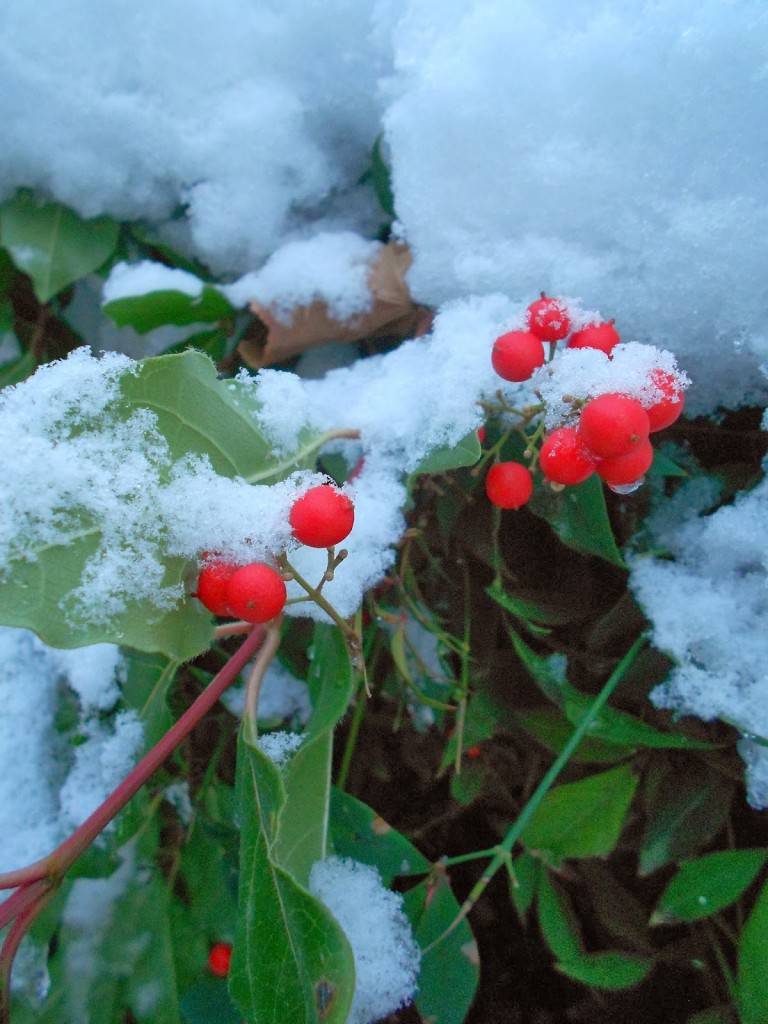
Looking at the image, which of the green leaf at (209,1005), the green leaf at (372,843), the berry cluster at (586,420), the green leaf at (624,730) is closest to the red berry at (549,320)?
the berry cluster at (586,420)

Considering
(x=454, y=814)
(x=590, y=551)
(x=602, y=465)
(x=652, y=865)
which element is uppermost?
(x=602, y=465)

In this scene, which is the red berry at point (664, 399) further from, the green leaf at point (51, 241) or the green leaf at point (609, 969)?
the green leaf at point (51, 241)

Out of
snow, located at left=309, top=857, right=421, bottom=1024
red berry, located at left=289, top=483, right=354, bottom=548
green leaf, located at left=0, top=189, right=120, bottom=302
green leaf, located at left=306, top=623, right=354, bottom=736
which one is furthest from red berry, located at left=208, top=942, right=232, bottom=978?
green leaf, located at left=0, top=189, right=120, bottom=302

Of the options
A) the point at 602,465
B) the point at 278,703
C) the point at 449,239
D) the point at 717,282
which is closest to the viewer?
the point at 602,465

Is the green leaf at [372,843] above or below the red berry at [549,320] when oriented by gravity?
below

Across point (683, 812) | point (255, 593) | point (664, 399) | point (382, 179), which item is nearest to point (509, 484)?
point (664, 399)

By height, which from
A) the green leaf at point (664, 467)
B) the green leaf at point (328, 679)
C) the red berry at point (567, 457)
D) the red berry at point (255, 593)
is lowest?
the green leaf at point (328, 679)

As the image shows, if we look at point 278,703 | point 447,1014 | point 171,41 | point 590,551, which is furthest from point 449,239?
point 447,1014

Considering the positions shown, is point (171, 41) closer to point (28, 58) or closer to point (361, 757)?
point (28, 58)
